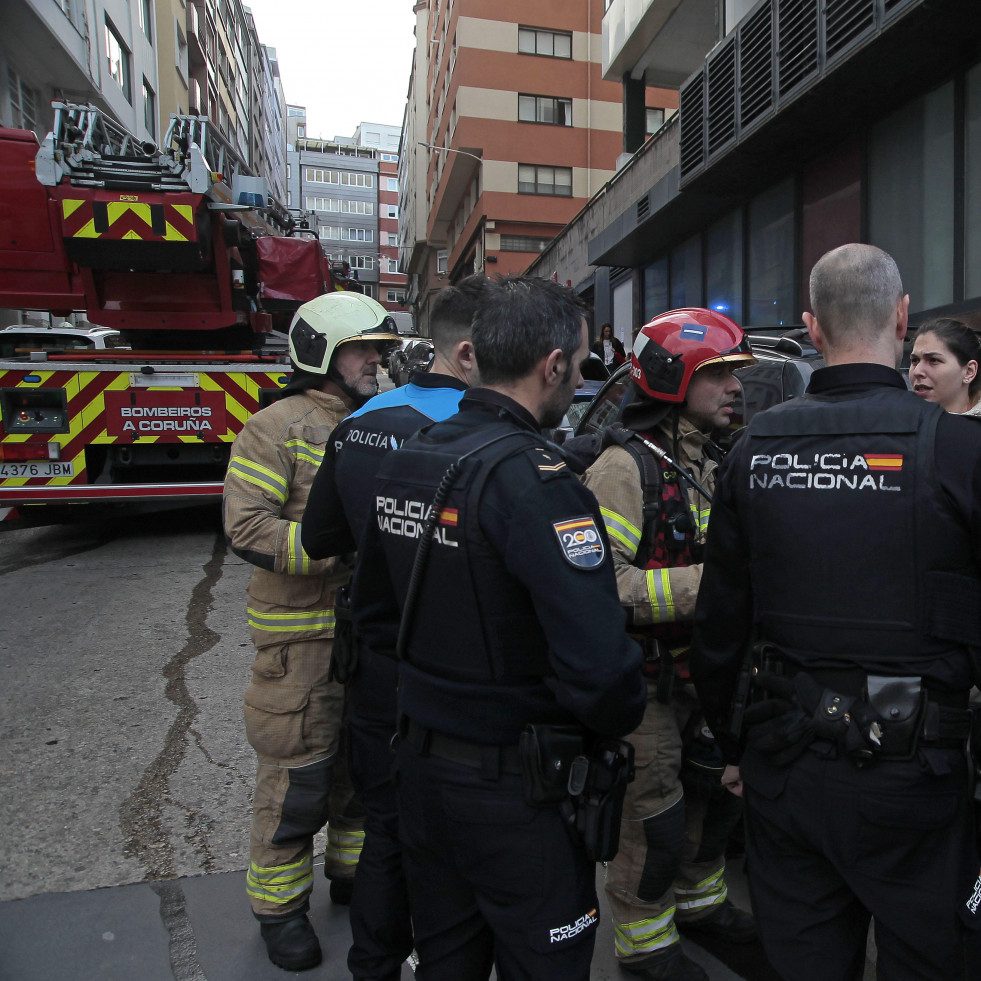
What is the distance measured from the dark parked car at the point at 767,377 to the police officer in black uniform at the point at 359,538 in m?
1.17

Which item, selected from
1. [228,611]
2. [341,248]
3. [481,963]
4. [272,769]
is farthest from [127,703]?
[341,248]

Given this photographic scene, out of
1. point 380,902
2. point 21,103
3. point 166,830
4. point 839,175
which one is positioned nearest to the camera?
point 380,902

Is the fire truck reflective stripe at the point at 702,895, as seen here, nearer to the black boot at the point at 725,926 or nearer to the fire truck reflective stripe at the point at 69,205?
the black boot at the point at 725,926

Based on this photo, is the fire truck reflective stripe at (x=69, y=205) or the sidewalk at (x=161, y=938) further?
the fire truck reflective stripe at (x=69, y=205)

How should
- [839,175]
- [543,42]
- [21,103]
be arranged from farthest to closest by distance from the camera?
1. [543,42]
2. [21,103]
3. [839,175]

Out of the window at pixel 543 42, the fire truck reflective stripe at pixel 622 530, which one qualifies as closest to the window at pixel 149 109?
the window at pixel 543 42

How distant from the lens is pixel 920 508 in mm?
1646

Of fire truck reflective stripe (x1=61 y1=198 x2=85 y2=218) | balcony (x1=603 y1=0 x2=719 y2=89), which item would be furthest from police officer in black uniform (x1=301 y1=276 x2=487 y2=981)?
balcony (x1=603 y1=0 x2=719 y2=89)

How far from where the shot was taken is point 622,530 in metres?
2.38

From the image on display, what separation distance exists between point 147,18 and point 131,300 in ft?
78.7

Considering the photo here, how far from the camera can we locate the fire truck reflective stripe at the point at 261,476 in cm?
276

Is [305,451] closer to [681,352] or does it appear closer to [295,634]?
[295,634]

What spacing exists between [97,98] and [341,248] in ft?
248

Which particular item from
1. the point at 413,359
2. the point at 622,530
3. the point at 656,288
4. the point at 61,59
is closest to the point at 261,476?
the point at 622,530
